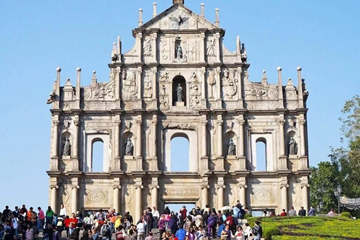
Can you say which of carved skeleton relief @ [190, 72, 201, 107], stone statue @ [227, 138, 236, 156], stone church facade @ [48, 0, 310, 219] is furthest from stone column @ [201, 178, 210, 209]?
carved skeleton relief @ [190, 72, 201, 107]

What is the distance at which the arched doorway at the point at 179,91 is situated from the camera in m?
48.6

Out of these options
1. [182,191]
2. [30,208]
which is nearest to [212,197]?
[182,191]

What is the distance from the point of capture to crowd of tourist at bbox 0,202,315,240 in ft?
99.9

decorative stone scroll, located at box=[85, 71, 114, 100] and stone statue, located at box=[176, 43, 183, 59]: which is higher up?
stone statue, located at box=[176, 43, 183, 59]

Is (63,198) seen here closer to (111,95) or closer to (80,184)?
(80,184)

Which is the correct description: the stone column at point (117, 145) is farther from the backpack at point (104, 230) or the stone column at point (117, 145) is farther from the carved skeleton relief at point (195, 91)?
the backpack at point (104, 230)

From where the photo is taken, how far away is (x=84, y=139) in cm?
4744

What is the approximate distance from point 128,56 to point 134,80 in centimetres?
175

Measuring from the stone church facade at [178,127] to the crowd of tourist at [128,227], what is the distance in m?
6.63

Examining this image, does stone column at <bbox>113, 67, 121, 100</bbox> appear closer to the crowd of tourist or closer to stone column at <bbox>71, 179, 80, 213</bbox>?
stone column at <bbox>71, 179, 80, 213</bbox>

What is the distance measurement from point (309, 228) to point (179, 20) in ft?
69.2

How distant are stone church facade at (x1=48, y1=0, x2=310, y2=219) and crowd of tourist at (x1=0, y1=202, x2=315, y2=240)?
663 centimetres

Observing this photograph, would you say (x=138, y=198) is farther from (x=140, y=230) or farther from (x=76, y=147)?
(x=140, y=230)

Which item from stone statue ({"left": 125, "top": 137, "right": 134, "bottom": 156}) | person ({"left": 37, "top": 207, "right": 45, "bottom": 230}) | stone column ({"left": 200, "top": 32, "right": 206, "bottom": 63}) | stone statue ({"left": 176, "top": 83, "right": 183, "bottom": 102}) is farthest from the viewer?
stone column ({"left": 200, "top": 32, "right": 206, "bottom": 63})
